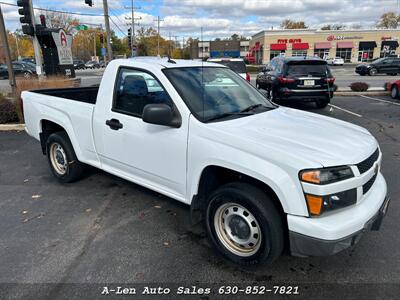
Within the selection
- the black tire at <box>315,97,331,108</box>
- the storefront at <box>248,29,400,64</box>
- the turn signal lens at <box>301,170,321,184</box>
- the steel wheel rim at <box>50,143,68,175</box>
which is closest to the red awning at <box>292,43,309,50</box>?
the storefront at <box>248,29,400,64</box>

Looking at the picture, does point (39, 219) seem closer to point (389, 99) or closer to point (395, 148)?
point (395, 148)

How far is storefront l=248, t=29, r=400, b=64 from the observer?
214 ft

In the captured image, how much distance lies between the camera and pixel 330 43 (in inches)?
2618

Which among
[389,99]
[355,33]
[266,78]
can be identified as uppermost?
[355,33]

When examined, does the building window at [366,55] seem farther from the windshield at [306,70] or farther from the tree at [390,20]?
the windshield at [306,70]

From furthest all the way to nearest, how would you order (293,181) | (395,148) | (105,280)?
1. (395,148)
2. (105,280)
3. (293,181)

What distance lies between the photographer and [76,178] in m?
5.01

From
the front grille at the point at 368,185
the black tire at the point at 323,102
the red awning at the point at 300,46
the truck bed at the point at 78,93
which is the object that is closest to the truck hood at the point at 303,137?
the front grille at the point at 368,185

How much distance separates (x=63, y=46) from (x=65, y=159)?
1374 centimetres

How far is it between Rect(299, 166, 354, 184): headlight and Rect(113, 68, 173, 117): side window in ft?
5.30

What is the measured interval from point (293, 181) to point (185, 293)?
50.1 inches

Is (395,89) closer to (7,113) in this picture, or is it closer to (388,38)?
(7,113)

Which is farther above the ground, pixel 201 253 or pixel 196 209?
pixel 196 209

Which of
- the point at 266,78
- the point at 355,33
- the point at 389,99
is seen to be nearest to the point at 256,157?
the point at 266,78
